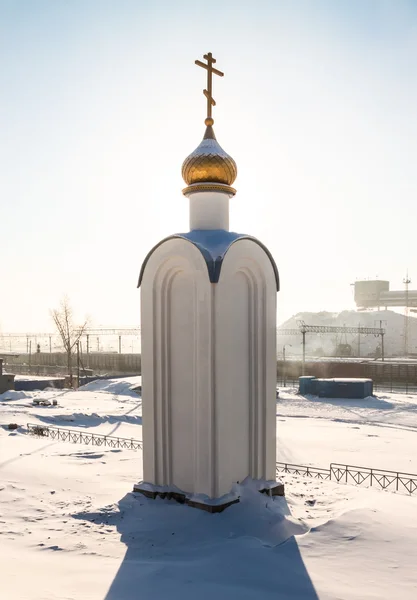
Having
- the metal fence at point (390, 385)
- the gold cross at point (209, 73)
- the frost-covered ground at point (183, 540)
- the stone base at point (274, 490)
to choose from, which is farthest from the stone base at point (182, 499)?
the metal fence at point (390, 385)

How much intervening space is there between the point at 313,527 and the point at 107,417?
1834 centimetres

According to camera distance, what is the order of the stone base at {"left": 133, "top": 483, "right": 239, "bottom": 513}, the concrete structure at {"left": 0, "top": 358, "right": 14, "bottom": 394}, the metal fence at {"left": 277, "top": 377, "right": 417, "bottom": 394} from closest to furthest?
the stone base at {"left": 133, "top": 483, "right": 239, "bottom": 513} < the concrete structure at {"left": 0, "top": 358, "right": 14, "bottom": 394} < the metal fence at {"left": 277, "top": 377, "right": 417, "bottom": 394}

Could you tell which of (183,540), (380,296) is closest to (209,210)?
(183,540)

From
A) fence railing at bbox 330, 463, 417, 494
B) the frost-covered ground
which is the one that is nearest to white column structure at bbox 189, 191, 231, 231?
the frost-covered ground

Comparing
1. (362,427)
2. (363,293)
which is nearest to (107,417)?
(362,427)

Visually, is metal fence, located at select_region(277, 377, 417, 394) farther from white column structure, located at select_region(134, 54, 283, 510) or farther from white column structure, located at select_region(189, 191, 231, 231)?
white column structure, located at select_region(189, 191, 231, 231)

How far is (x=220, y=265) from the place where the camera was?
9.04 meters

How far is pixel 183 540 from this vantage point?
26.7 feet

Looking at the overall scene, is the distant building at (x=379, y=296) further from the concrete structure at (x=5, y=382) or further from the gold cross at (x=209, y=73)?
the gold cross at (x=209, y=73)

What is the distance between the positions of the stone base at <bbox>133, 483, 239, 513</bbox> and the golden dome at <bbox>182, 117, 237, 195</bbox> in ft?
19.4

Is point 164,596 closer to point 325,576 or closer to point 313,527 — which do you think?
point 325,576

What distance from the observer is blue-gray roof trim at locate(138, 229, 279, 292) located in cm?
902

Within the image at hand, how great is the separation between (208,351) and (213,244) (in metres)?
1.98

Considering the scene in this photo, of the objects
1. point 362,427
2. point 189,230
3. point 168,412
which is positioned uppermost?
point 189,230
